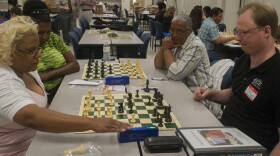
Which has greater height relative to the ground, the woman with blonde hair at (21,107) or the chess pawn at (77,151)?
the woman with blonde hair at (21,107)

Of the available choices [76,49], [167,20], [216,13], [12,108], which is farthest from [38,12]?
[167,20]

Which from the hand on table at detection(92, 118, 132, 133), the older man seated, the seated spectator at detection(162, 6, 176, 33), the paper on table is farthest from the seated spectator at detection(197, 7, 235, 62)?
the hand on table at detection(92, 118, 132, 133)

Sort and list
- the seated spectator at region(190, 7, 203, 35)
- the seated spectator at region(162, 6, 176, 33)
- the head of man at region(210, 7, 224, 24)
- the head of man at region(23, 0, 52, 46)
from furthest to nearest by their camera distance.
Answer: the seated spectator at region(162, 6, 176, 33)
the seated spectator at region(190, 7, 203, 35)
the head of man at region(210, 7, 224, 24)
the head of man at region(23, 0, 52, 46)

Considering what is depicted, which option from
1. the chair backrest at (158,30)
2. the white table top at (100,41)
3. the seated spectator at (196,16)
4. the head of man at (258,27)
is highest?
the head of man at (258,27)

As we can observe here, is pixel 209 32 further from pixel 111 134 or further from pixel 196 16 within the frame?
pixel 111 134

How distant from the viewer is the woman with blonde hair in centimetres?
135

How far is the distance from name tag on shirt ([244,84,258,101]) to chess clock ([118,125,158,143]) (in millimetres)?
723

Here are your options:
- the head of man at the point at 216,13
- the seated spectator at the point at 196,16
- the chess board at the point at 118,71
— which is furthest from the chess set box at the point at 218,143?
the seated spectator at the point at 196,16

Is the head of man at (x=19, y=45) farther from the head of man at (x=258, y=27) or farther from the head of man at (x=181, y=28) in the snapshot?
the head of man at (x=181, y=28)

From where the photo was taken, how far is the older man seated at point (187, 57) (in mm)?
2700

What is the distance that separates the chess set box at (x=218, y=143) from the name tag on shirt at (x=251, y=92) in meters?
0.38

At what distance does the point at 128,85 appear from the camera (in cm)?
254

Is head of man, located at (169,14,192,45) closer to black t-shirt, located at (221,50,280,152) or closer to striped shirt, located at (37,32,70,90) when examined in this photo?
black t-shirt, located at (221,50,280,152)

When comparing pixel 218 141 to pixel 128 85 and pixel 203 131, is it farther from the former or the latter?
pixel 128 85
